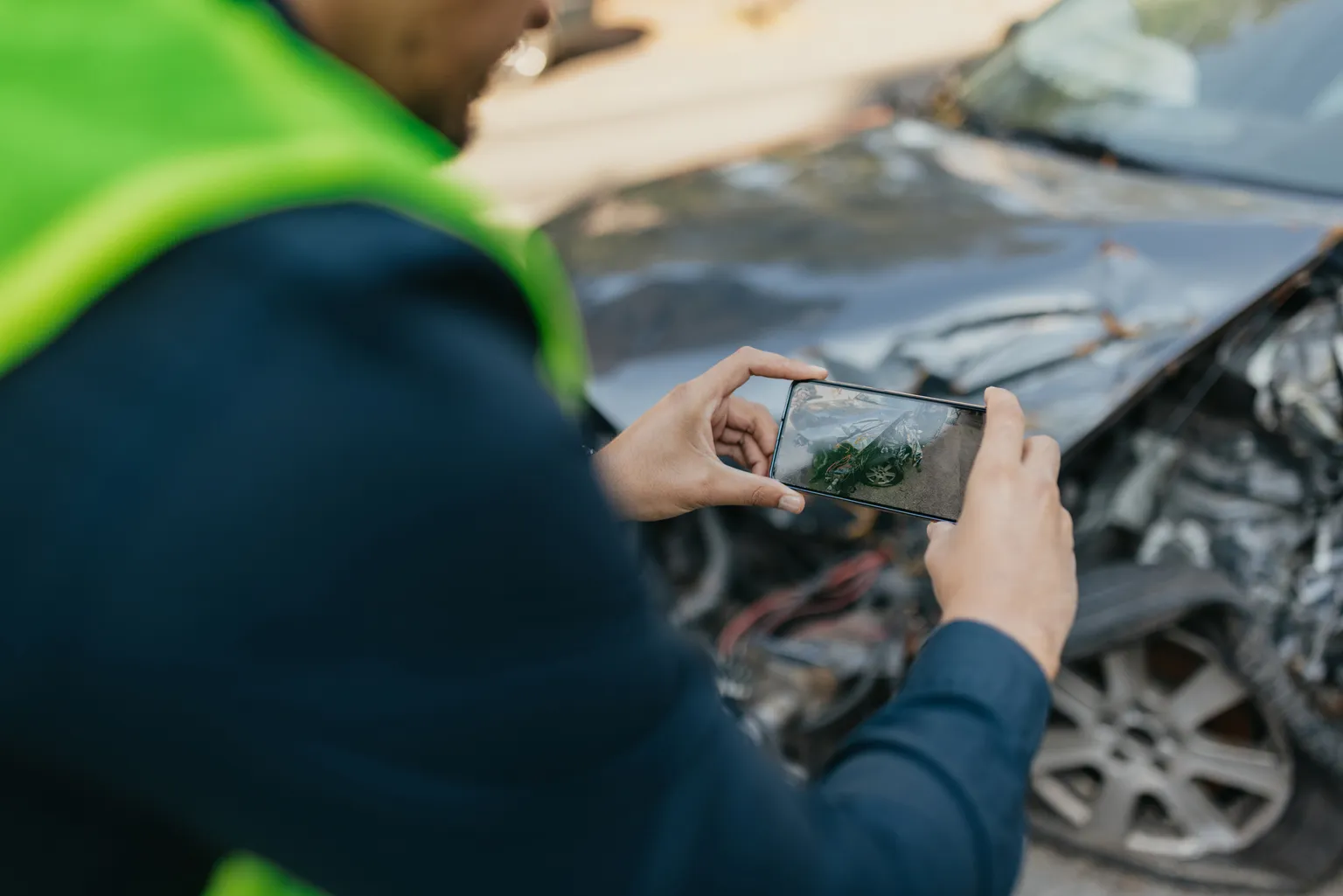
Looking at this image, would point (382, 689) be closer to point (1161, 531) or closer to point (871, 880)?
point (871, 880)

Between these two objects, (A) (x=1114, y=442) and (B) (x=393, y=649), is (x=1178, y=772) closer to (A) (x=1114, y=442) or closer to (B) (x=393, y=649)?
(A) (x=1114, y=442)

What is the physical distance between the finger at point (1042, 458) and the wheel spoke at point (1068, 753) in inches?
56.1

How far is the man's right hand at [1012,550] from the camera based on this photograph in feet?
2.99

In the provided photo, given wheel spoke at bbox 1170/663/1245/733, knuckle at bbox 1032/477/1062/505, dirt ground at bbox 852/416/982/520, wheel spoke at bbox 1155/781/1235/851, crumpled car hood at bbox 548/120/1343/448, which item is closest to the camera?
knuckle at bbox 1032/477/1062/505

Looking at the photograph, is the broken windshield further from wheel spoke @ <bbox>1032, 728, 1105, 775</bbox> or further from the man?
the man

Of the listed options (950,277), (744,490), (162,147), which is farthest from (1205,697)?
(162,147)

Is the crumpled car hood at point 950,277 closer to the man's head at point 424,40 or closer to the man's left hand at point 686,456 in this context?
the man's left hand at point 686,456

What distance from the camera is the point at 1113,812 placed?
2277mm

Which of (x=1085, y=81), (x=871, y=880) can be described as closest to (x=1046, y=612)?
(x=871, y=880)

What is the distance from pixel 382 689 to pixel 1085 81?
2.96m

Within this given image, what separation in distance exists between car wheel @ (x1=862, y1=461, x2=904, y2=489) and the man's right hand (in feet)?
0.76

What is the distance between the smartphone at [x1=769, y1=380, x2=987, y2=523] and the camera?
49.2 inches

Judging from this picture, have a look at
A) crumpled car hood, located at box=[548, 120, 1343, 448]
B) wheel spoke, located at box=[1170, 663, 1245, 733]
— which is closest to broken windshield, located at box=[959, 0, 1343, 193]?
crumpled car hood, located at box=[548, 120, 1343, 448]

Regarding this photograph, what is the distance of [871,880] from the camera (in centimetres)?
71
